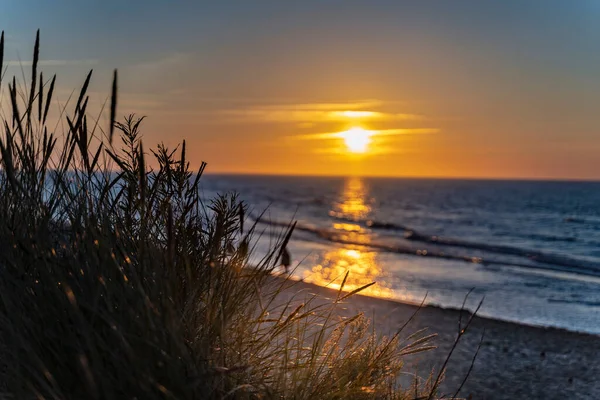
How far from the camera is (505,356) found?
7.07 metres

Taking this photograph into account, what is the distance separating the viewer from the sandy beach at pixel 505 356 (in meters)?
5.89

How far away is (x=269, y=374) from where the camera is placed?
275cm

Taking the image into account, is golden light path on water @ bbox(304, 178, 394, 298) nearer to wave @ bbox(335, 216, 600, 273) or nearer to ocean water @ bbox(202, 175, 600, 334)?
ocean water @ bbox(202, 175, 600, 334)

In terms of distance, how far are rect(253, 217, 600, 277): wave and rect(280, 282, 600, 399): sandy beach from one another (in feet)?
23.6

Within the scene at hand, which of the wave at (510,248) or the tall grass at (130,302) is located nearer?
the tall grass at (130,302)

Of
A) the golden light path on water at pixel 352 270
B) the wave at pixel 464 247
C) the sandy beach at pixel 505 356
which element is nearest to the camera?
the sandy beach at pixel 505 356

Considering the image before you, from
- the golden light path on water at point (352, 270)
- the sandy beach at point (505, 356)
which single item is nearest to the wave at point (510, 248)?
the golden light path on water at point (352, 270)

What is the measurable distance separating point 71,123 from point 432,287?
1058cm

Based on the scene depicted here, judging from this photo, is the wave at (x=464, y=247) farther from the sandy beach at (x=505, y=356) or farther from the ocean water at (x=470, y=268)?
the sandy beach at (x=505, y=356)

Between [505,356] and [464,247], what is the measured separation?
1526cm

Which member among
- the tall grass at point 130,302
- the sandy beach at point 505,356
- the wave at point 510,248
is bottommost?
the wave at point 510,248

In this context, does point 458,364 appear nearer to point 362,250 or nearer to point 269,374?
point 269,374

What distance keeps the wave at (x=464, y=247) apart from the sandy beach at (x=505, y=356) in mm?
7180

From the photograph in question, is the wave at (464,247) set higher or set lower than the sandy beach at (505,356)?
lower
